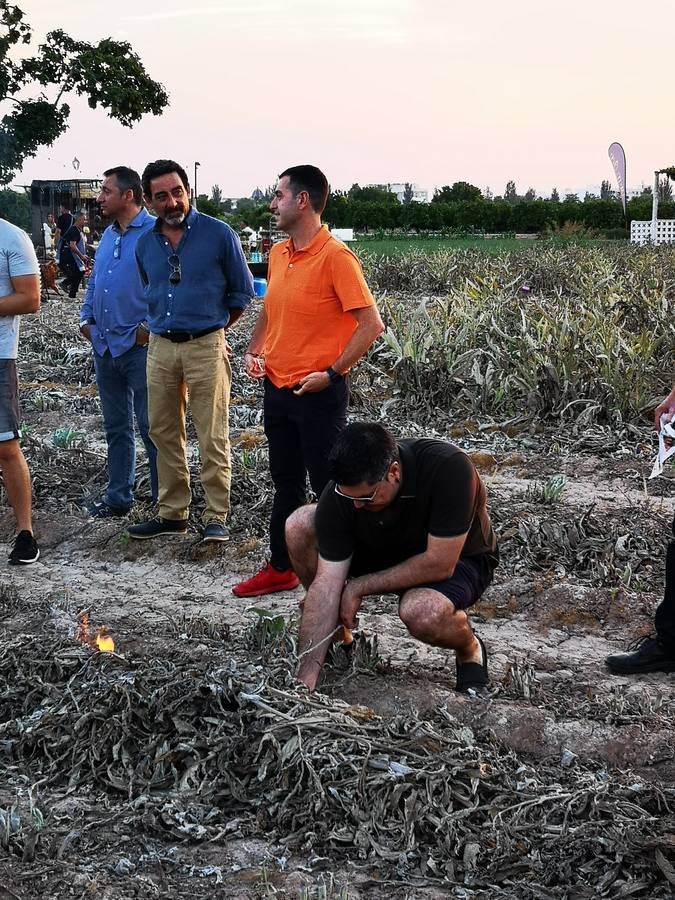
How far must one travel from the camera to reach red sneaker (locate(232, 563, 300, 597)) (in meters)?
5.02

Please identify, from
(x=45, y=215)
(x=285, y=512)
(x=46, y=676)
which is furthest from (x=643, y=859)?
(x=45, y=215)

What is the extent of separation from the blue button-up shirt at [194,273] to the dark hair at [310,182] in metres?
0.84

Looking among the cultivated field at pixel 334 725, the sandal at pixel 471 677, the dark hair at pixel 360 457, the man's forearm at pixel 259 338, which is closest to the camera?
the cultivated field at pixel 334 725

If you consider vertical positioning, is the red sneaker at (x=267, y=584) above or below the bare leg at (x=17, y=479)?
below

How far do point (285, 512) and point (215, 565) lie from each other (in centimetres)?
70

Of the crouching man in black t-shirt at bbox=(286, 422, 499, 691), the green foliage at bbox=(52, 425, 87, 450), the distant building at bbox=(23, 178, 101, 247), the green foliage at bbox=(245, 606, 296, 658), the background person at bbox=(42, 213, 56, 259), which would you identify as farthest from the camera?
the distant building at bbox=(23, 178, 101, 247)

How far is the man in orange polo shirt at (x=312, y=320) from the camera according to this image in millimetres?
4504

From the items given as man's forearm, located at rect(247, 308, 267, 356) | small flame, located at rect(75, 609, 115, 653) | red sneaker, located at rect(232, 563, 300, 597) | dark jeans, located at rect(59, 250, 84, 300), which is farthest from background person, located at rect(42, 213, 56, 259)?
small flame, located at rect(75, 609, 115, 653)

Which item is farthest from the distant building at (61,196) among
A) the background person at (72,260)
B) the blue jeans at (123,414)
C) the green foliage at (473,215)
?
the blue jeans at (123,414)

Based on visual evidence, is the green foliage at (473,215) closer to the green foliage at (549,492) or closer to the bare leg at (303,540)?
the green foliage at (549,492)

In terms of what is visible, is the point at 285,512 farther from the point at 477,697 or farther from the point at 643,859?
the point at 643,859

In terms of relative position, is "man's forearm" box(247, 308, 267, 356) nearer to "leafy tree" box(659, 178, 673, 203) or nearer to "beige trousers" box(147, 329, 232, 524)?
"beige trousers" box(147, 329, 232, 524)

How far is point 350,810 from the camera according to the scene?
10.0 feet

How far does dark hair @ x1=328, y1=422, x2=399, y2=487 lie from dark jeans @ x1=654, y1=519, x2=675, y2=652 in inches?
51.9
